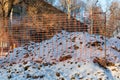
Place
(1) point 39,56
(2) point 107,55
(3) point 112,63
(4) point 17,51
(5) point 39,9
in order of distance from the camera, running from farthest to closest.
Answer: (5) point 39,9 → (4) point 17,51 → (1) point 39,56 → (2) point 107,55 → (3) point 112,63

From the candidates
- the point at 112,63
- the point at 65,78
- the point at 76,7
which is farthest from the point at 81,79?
the point at 76,7

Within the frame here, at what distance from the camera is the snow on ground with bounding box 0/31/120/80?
30.5ft

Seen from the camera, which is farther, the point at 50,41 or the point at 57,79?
the point at 50,41

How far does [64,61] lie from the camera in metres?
10.6

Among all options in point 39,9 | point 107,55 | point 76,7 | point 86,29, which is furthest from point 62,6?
point 107,55

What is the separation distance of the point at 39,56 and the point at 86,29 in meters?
2.74

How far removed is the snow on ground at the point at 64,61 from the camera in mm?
9289

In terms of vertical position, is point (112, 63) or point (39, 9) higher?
point (39, 9)

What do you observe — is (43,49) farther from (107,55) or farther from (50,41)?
(107,55)

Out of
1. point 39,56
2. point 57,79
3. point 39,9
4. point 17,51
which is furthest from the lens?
point 39,9

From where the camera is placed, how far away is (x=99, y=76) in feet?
30.0

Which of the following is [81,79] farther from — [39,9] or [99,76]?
[39,9]

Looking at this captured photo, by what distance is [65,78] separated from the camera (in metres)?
9.16

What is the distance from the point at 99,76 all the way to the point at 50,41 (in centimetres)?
465
